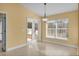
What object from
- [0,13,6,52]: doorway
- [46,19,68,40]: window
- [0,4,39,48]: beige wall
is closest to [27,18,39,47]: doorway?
[0,4,39,48]: beige wall

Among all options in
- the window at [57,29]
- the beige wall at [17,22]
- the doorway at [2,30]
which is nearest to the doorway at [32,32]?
the beige wall at [17,22]

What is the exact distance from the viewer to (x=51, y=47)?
128 inches

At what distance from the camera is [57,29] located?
3133 mm

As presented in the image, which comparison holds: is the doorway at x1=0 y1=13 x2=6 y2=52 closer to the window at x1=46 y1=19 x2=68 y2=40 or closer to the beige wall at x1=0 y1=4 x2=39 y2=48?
the beige wall at x1=0 y1=4 x2=39 y2=48

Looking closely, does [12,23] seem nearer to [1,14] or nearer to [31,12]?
[1,14]

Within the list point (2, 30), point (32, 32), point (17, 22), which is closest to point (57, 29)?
point (32, 32)

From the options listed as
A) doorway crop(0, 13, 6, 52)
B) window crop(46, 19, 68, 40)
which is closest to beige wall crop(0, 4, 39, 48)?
doorway crop(0, 13, 6, 52)

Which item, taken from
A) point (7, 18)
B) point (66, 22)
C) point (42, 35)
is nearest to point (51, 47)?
point (42, 35)

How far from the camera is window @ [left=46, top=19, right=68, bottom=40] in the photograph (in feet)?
10.2

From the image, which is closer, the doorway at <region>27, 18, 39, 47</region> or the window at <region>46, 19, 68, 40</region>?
the doorway at <region>27, 18, 39, 47</region>

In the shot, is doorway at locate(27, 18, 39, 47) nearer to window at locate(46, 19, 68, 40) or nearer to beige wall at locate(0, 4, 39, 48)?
beige wall at locate(0, 4, 39, 48)

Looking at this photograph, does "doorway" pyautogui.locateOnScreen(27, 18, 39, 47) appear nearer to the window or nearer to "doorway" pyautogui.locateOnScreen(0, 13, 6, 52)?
the window

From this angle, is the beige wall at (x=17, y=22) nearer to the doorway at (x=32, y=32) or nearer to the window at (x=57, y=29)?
the doorway at (x=32, y=32)

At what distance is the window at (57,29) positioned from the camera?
3113 millimetres
